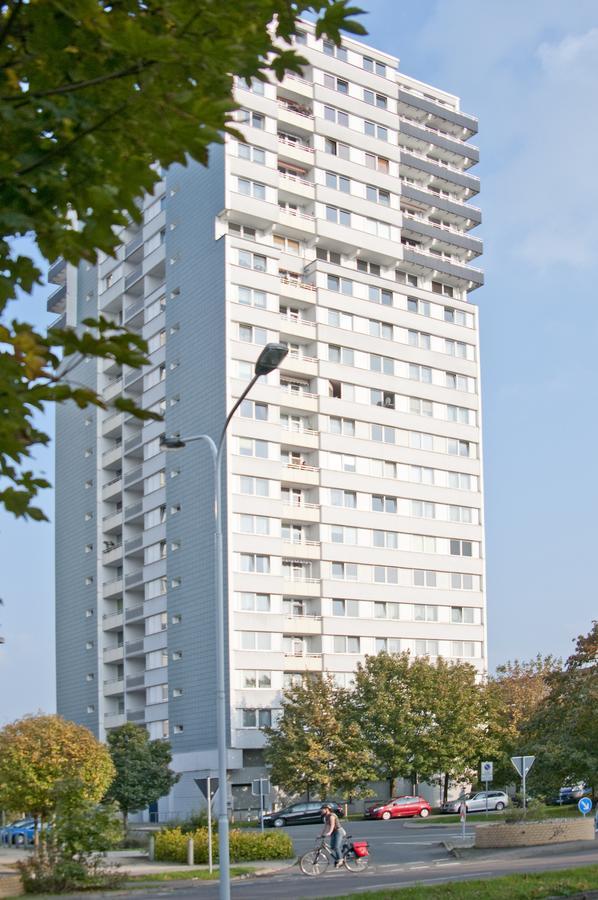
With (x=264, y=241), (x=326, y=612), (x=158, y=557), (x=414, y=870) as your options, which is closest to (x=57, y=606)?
(x=158, y=557)

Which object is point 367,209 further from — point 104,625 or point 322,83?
point 104,625

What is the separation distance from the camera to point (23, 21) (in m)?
4.85

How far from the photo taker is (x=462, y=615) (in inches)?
3223

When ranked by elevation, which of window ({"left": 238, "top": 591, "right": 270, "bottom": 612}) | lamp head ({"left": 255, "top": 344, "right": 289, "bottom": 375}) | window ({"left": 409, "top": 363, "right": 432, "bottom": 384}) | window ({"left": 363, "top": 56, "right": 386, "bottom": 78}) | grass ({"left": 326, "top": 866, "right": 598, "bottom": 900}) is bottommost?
grass ({"left": 326, "top": 866, "right": 598, "bottom": 900})

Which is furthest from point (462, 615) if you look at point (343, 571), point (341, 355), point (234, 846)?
point (234, 846)

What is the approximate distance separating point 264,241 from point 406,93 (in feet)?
67.5

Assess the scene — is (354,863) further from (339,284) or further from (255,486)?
(339,284)

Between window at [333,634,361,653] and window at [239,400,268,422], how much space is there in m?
14.9

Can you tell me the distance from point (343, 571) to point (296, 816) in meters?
19.4

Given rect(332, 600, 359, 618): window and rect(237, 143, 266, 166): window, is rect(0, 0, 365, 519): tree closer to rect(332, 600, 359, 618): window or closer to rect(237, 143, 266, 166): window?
rect(332, 600, 359, 618): window

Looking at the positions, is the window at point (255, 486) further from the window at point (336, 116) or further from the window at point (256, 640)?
the window at point (336, 116)

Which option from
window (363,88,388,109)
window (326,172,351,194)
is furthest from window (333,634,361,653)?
window (363,88,388,109)

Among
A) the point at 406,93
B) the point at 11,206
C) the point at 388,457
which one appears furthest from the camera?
the point at 406,93

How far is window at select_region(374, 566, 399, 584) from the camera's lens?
252 feet
